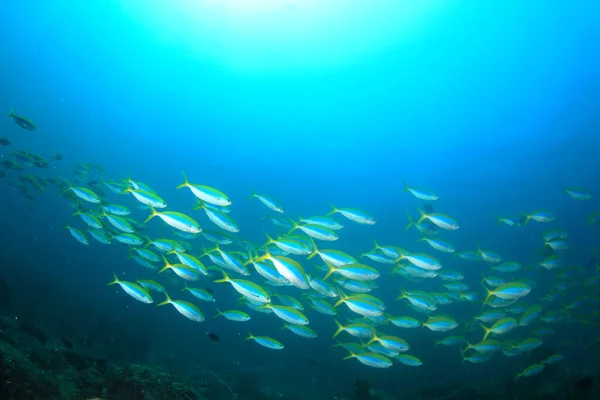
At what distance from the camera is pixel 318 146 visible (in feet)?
213

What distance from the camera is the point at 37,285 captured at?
717 inches

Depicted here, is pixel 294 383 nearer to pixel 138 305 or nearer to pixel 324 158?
pixel 138 305

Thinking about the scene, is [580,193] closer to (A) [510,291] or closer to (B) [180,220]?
(A) [510,291]

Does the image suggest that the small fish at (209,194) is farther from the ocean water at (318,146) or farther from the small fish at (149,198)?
the ocean water at (318,146)

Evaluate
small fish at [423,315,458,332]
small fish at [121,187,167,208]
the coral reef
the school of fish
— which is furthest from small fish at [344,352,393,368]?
small fish at [121,187,167,208]

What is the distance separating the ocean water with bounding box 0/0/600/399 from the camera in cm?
1535

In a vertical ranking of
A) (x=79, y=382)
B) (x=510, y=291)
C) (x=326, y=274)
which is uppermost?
(x=510, y=291)

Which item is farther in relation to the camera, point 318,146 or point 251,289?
point 318,146

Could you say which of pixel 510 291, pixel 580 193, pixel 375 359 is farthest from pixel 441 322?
pixel 580 193

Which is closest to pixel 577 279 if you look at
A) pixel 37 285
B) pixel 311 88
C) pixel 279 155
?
pixel 37 285

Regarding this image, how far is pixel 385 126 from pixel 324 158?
16.7 metres

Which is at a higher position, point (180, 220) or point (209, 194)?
point (209, 194)

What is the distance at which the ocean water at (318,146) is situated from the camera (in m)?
15.4

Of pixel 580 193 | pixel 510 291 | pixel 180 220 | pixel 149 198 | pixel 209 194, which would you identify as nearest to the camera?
pixel 180 220
